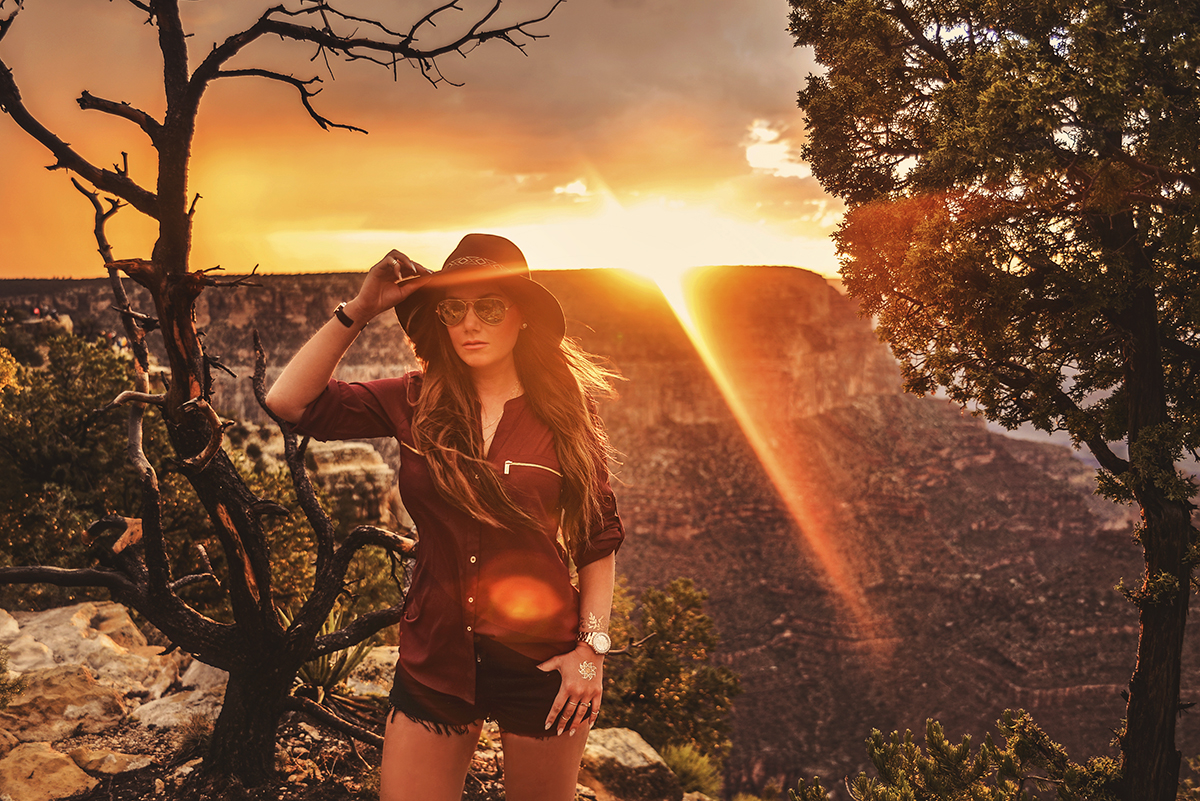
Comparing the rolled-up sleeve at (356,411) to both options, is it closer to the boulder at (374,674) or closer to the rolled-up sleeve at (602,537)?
the rolled-up sleeve at (602,537)

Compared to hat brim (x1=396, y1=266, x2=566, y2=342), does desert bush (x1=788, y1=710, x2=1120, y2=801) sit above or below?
below

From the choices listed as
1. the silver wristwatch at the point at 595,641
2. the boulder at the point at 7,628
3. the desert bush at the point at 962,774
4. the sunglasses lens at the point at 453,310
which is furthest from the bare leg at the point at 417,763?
the boulder at the point at 7,628

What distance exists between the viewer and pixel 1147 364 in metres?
7.62

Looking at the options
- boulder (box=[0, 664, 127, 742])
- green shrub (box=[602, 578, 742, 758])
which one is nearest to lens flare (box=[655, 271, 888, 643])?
green shrub (box=[602, 578, 742, 758])

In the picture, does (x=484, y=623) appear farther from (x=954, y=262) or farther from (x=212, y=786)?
(x=954, y=262)

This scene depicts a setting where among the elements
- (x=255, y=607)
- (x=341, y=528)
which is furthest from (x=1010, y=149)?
(x=341, y=528)

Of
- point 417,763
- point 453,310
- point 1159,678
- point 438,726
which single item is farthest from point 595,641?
point 1159,678

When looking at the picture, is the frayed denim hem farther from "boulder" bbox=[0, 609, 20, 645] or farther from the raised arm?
"boulder" bbox=[0, 609, 20, 645]

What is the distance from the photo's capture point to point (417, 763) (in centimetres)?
220

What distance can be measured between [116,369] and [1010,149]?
19.2 metres

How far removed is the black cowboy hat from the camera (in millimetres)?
2464

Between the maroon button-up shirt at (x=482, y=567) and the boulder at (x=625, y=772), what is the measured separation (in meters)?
5.02

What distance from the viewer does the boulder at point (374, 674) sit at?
705 centimetres

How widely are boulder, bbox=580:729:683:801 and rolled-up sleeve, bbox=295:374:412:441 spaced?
5.27m
